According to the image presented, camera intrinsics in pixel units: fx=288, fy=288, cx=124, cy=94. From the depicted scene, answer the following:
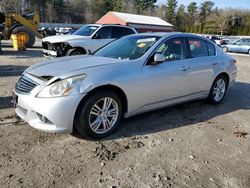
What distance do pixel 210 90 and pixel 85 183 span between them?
3.98 meters

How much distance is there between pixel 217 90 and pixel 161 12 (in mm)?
83248

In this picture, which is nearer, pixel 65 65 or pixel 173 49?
pixel 65 65

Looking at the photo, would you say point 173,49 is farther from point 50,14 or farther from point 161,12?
point 161,12

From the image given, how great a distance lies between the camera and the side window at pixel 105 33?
466 inches

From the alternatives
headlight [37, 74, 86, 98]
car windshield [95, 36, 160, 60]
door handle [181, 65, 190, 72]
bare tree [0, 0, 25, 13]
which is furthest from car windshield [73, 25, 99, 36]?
bare tree [0, 0, 25, 13]

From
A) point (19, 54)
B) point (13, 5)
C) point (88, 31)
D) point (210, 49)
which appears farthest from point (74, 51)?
point (13, 5)

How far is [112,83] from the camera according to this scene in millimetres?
4227

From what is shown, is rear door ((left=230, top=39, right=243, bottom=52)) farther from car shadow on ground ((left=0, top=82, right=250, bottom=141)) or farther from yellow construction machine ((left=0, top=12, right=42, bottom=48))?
car shadow on ground ((left=0, top=82, right=250, bottom=141))

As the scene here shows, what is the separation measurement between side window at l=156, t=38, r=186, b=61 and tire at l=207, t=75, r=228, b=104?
134 centimetres

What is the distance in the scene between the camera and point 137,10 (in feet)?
291

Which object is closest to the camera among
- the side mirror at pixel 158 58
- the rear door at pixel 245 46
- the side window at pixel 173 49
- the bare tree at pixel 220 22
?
the side mirror at pixel 158 58

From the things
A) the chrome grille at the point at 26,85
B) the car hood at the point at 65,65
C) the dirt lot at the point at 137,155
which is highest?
the car hood at the point at 65,65

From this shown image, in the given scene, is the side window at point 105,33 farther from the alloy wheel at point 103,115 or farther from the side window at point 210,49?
the alloy wheel at point 103,115

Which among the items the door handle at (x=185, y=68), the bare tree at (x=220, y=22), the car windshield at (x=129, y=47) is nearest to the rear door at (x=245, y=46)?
the door handle at (x=185, y=68)
